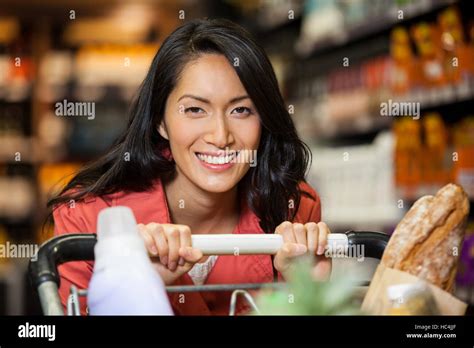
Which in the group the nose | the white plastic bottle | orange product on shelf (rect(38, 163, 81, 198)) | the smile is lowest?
the white plastic bottle

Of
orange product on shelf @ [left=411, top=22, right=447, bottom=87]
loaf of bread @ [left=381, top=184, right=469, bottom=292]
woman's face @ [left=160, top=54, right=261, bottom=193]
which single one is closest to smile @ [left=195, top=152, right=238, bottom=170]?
woman's face @ [left=160, top=54, right=261, bottom=193]

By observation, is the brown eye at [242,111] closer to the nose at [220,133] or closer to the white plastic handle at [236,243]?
the nose at [220,133]

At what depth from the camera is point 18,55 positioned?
5039mm

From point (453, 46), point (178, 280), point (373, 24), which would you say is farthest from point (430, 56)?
point (178, 280)

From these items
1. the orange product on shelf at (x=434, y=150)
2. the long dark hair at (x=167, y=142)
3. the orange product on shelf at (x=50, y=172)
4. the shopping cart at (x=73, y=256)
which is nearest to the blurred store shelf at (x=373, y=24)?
the orange product on shelf at (x=434, y=150)

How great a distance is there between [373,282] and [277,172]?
532 mm

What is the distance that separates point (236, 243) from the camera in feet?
4.15

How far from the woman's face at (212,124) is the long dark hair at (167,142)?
21 mm

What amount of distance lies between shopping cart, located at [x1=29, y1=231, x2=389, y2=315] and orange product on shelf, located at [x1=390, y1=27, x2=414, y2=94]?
215 centimetres

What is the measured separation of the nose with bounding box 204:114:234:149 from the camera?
150 centimetres

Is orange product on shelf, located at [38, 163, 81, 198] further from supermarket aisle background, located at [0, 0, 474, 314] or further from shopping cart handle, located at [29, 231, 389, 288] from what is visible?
shopping cart handle, located at [29, 231, 389, 288]

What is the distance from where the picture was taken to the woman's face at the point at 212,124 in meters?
1.51

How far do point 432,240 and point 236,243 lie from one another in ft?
0.88
